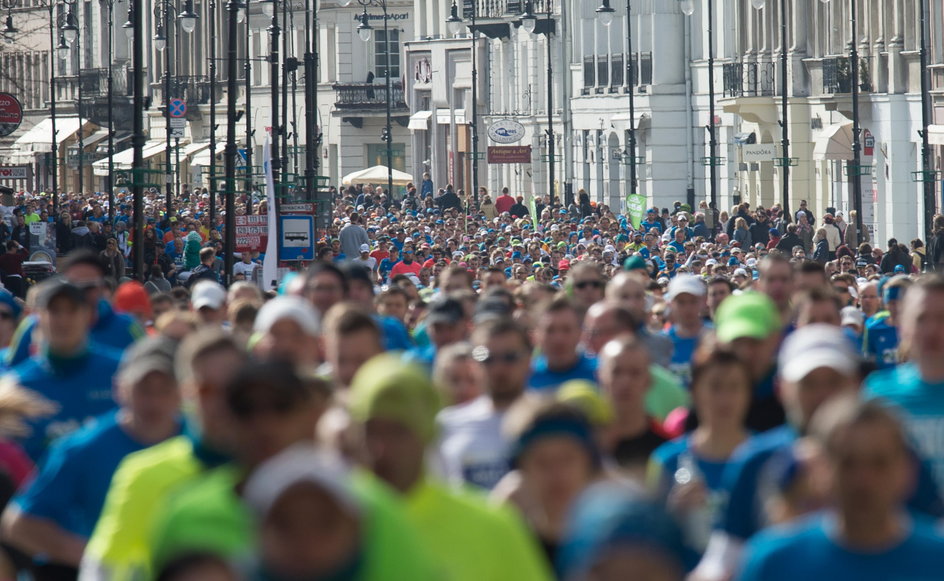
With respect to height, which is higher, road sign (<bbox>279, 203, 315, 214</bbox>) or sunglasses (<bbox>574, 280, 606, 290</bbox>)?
road sign (<bbox>279, 203, 315, 214</bbox>)

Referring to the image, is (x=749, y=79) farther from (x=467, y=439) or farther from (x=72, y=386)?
(x=467, y=439)

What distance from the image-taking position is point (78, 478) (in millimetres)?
7605

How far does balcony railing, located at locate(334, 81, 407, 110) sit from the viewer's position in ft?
313

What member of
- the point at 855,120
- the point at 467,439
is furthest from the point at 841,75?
the point at 467,439

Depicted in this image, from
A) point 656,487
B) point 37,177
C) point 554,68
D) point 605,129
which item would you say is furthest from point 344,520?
point 37,177

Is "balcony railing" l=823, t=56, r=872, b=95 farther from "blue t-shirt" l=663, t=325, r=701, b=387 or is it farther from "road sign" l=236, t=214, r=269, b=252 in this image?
"blue t-shirt" l=663, t=325, r=701, b=387

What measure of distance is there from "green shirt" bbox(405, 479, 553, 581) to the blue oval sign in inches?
2429

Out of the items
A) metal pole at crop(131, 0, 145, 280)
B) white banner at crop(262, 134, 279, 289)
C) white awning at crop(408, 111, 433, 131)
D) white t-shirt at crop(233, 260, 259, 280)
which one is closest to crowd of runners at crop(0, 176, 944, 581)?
metal pole at crop(131, 0, 145, 280)

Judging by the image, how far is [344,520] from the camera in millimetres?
4340

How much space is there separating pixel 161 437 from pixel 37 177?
95827 millimetres

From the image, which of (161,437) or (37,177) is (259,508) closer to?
(161,437)

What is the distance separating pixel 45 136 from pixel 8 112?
56212mm

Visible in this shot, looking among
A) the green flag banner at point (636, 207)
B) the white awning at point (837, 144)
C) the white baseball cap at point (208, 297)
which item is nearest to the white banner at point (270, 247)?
the white baseball cap at point (208, 297)

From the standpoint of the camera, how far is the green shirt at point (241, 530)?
444 cm
